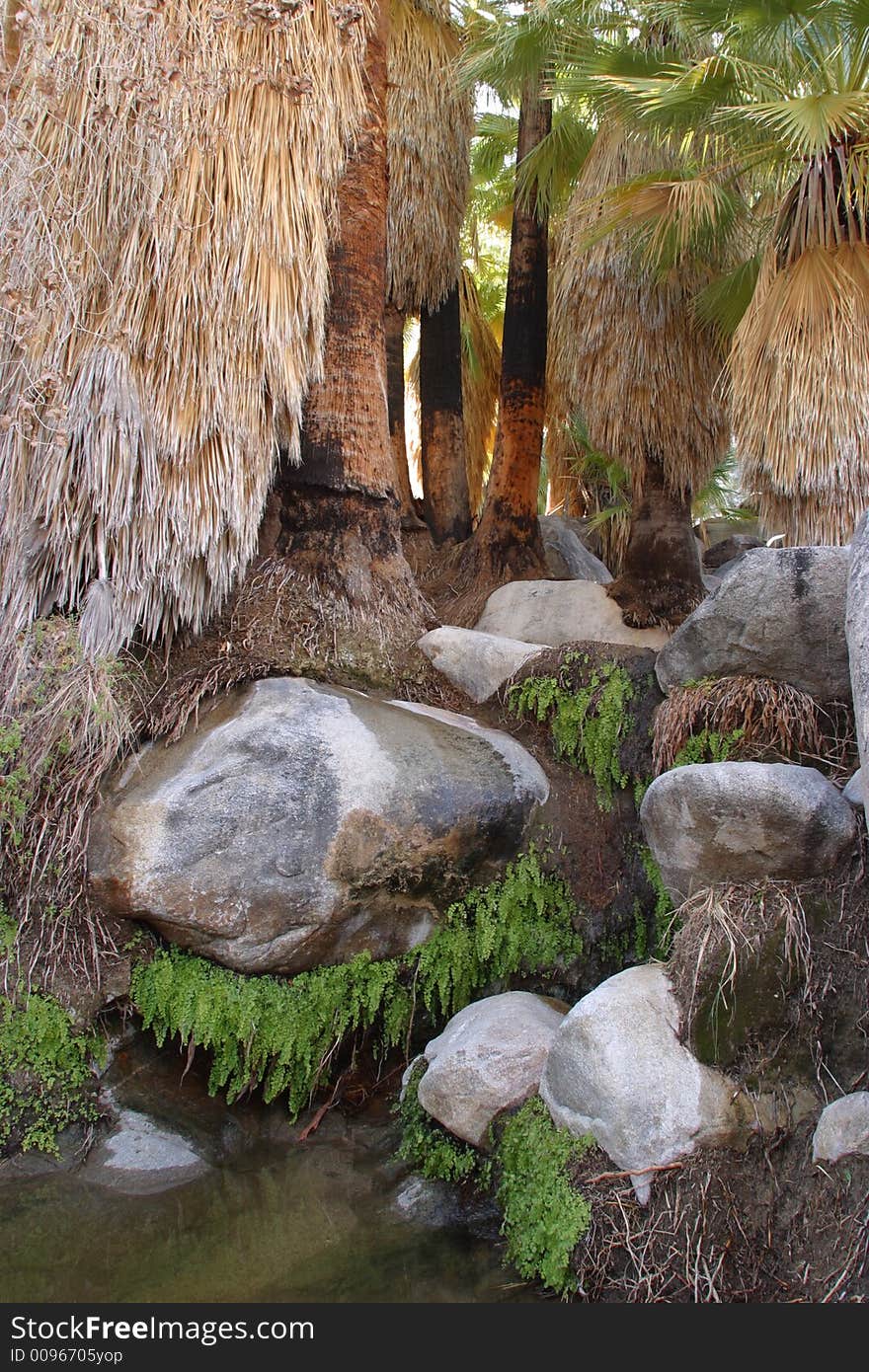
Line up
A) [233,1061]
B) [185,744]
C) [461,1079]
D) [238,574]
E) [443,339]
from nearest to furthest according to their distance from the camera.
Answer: [461,1079]
[233,1061]
[185,744]
[238,574]
[443,339]

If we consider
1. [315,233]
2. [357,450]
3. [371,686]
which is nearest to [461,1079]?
[371,686]

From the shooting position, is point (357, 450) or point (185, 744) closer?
point (185, 744)

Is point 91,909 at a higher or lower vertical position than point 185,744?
lower

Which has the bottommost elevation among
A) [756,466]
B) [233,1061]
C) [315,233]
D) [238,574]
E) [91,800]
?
[233,1061]

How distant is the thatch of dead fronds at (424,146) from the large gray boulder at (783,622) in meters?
5.09

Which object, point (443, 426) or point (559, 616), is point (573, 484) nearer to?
point (443, 426)

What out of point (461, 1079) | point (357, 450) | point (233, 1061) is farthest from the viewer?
point (357, 450)

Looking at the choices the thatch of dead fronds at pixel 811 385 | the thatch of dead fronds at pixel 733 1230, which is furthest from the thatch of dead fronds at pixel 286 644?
the thatch of dead fronds at pixel 733 1230

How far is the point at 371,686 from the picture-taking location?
6.41m

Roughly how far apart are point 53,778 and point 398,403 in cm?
588

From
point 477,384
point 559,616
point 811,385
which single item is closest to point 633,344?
point 811,385

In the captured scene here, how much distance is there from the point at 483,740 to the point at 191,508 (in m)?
1.96

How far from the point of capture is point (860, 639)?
12.0 ft

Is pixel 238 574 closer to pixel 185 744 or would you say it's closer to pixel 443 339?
pixel 185 744
